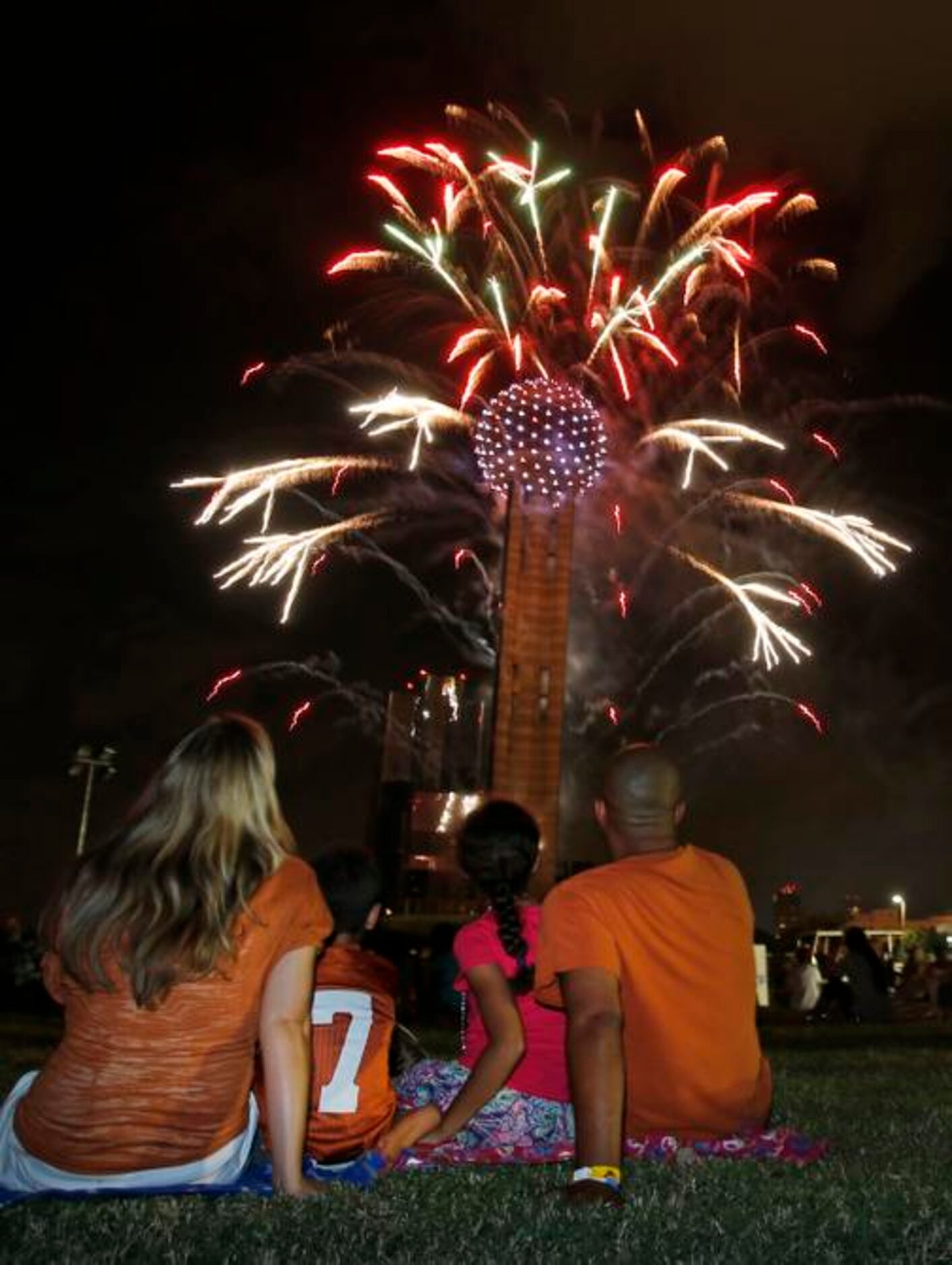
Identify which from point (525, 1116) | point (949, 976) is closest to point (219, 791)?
point (525, 1116)

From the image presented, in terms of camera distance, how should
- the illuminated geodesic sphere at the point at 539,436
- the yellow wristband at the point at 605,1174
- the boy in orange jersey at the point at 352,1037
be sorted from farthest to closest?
the illuminated geodesic sphere at the point at 539,436 → the boy in orange jersey at the point at 352,1037 → the yellow wristband at the point at 605,1174

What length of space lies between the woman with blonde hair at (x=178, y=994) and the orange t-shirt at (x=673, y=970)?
0.96 m

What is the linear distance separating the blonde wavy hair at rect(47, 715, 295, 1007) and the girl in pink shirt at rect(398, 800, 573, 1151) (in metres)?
1.35

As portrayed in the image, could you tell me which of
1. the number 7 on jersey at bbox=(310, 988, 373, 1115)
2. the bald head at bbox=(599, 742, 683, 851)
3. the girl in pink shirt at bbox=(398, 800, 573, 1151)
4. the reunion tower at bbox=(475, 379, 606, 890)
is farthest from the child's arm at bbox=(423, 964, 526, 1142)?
the reunion tower at bbox=(475, 379, 606, 890)

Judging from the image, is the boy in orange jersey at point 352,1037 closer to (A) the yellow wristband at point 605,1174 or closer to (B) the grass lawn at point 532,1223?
(B) the grass lawn at point 532,1223

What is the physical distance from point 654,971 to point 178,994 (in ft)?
5.70

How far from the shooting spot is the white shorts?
3912 millimetres

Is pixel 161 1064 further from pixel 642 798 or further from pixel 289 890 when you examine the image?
pixel 642 798

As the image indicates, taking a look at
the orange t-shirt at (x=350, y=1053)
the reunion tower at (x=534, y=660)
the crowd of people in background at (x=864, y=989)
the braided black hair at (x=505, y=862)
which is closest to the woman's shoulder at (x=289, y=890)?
the orange t-shirt at (x=350, y=1053)

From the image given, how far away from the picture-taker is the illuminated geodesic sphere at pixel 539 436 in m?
36.7

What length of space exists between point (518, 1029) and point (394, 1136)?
0.68 meters

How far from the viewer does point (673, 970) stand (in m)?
4.56

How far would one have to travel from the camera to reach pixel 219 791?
4.09 meters

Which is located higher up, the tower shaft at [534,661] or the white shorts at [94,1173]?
the tower shaft at [534,661]
